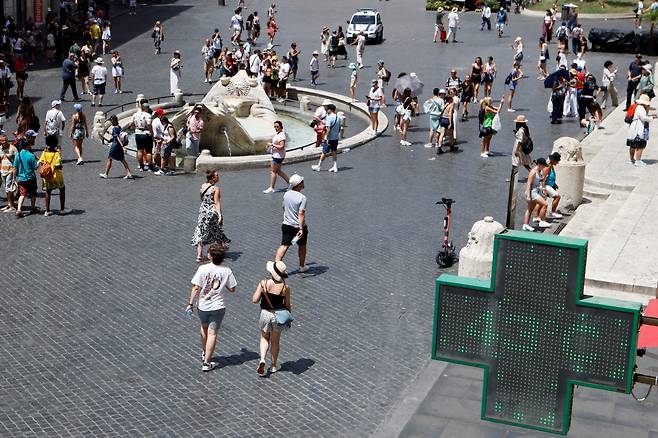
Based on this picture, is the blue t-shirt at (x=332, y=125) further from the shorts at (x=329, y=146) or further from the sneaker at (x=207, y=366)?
the sneaker at (x=207, y=366)

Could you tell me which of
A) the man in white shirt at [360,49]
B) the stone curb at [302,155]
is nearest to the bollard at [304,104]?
the stone curb at [302,155]

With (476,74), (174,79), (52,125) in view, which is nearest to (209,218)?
(52,125)

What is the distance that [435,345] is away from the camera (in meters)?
7.41

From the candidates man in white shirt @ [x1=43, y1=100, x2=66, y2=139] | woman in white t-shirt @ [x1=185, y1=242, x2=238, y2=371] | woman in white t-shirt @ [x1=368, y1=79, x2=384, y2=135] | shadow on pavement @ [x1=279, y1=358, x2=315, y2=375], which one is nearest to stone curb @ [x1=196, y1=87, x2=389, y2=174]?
woman in white t-shirt @ [x1=368, y1=79, x2=384, y2=135]

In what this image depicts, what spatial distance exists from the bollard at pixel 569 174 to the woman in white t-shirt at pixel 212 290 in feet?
33.0

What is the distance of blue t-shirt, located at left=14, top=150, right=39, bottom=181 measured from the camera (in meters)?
21.0

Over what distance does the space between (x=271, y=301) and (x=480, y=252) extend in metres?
4.67

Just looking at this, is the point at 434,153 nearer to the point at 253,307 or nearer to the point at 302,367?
the point at 253,307

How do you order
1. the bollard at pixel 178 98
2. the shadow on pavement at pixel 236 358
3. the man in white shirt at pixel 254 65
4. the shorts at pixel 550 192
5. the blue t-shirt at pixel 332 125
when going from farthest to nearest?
1. the man in white shirt at pixel 254 65
2. the bollard at pixel 178 98
3. the blue t-shirt at pixel 332 125
4. the shorts at pixel 550 192
5. the shadow on pavement at pixel 236 358

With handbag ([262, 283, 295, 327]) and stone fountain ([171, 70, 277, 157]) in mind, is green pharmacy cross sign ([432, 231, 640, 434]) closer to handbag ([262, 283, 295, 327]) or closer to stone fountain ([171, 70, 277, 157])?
handbag ([262, 283, 295, 327])

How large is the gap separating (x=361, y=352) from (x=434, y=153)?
12.7 m

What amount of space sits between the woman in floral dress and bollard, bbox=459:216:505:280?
3902 mm

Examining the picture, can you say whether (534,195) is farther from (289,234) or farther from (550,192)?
(289,234)

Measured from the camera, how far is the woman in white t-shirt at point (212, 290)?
13695 millimetres
